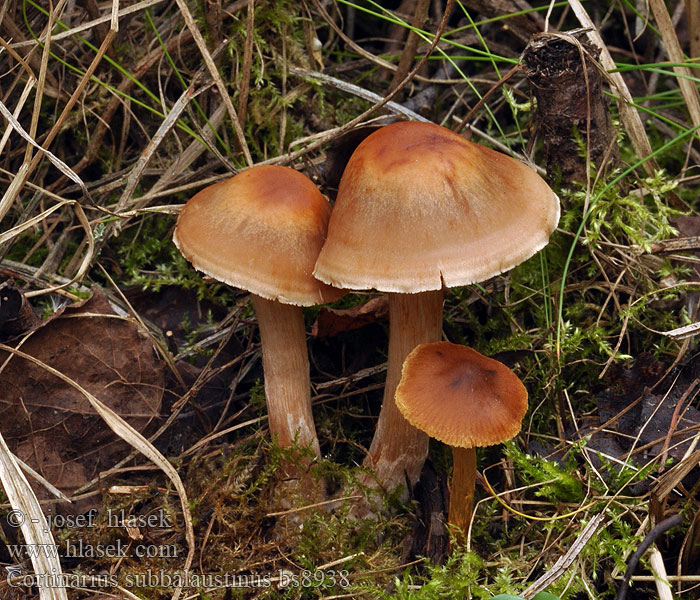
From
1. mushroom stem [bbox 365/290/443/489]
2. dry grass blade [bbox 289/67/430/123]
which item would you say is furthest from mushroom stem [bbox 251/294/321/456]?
dry grass blade [bbox 289/67/430/123]

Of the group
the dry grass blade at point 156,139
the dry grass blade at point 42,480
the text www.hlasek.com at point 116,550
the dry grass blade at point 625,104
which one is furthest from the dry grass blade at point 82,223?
the dry grass blade at point 625,104

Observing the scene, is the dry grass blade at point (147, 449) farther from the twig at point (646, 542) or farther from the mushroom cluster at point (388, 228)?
the twig at point (646, 542)

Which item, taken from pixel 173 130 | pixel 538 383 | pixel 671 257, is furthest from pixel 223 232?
pixel 671 257

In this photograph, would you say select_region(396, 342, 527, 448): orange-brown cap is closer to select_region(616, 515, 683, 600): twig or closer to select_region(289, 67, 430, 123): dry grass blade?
select_region(616, 515, 683, 600): twig

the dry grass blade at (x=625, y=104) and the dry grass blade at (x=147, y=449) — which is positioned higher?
the dry grass blade at (x=625, y=104)

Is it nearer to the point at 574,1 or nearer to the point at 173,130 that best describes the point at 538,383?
the point at 574,1
